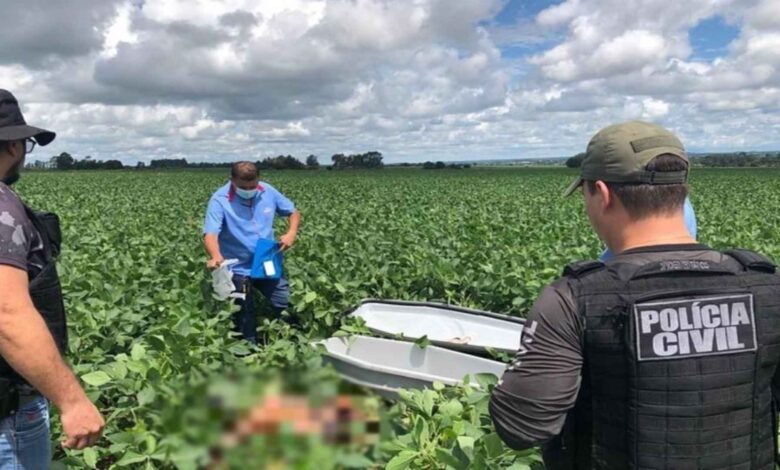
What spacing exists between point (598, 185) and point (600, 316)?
35 cm

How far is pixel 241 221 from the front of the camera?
18.8 feet

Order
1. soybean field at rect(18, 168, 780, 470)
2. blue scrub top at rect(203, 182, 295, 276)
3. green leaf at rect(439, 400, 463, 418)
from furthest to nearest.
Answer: blue scrub top at rect(203, 182, 295, 276) → green leaf at rect(439, 400, 463, 418) → soybean field at rect(18, 168, 780, 470)

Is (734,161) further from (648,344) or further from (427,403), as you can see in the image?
(648,344)

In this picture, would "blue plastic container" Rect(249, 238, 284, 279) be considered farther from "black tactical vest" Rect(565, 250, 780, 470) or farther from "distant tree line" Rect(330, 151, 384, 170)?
"distant tree line" Rect(330, 151, 384, 170)

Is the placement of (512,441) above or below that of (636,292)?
below

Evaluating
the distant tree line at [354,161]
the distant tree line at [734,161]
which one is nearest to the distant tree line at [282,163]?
the distant tree line at [354,161]

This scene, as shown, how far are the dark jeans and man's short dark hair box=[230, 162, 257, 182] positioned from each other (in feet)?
2.88

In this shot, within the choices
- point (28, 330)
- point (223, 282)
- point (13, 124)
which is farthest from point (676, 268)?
point (223, 282)

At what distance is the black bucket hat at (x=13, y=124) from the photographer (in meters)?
1.99

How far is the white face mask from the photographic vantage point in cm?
564

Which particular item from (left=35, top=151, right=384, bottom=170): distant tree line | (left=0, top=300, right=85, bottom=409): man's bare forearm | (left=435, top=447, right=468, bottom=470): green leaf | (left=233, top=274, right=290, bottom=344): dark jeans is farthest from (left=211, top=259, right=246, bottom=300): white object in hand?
(left=35, top=151, right=384, bottom=170): distant tree line

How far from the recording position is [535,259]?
300 inches

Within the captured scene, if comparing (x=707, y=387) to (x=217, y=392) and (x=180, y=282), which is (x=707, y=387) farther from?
(x=180, y=282)

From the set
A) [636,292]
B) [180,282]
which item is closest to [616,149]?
[636,292]
